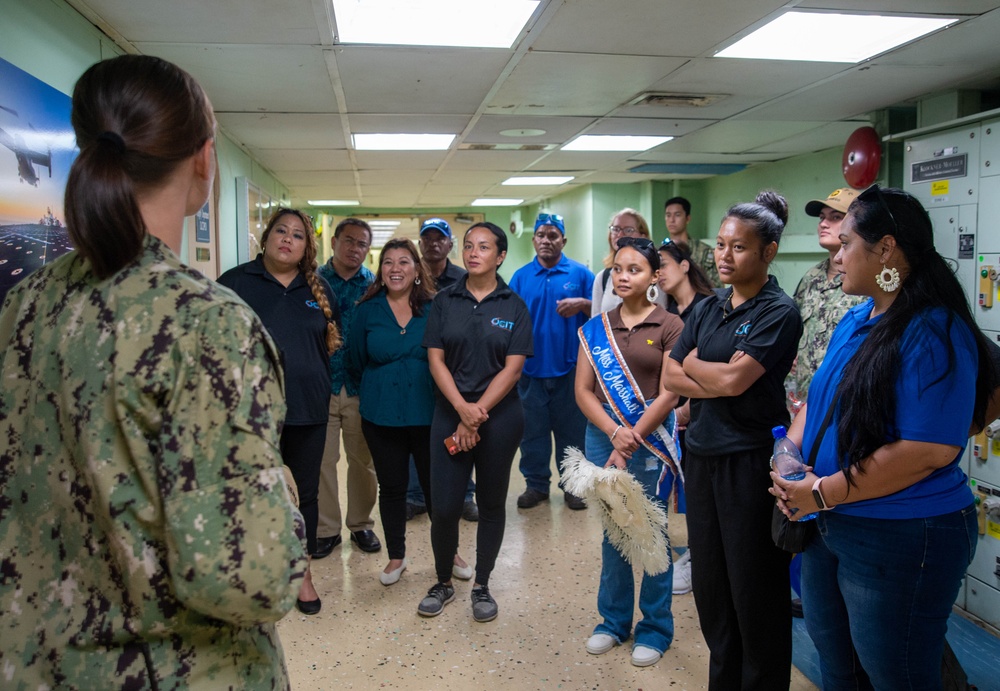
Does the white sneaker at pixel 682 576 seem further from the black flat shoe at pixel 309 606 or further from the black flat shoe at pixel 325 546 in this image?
the black flat shoe at pixel 325 546

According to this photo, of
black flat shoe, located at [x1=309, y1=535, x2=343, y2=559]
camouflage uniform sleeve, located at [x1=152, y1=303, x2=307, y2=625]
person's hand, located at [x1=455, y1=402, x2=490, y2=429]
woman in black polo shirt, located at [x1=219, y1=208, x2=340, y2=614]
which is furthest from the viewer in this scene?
black flat shoe, located at [x1=309, y1=535, x2=343, y2=559]

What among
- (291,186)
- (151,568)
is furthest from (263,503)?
(291,186)

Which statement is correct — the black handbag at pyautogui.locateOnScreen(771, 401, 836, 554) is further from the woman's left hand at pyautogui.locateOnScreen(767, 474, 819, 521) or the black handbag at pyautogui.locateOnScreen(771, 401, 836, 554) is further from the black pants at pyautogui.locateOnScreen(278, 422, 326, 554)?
the black pants at pyautogui.locateOnScreen(278, 422, 326, 554)

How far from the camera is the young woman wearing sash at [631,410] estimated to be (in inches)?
92.7

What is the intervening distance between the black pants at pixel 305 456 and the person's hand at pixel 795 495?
180cm

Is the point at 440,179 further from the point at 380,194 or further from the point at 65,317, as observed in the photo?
the point at 65,317

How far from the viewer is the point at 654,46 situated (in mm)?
2725

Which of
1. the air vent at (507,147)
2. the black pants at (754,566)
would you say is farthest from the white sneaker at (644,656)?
the air vent at (507,147)

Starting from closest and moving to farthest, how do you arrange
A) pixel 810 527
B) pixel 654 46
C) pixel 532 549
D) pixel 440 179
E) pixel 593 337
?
pixel 810 527, pixel 593 337, pixel 654 46, pixel 532 549, pixel 440 179

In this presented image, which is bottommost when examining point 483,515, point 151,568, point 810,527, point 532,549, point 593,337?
point 532,549

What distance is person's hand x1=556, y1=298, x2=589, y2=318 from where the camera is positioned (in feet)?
12.8

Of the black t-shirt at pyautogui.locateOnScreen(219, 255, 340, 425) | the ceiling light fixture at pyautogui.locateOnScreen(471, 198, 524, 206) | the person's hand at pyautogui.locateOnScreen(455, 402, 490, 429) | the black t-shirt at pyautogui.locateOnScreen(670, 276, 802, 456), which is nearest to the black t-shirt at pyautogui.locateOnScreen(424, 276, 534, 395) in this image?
the person's hand at pyautogui.locateOnScreen(455, 402, 490, 429)

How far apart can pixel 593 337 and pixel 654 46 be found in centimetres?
121

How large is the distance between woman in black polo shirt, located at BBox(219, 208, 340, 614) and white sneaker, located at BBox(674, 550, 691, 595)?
1534mm
